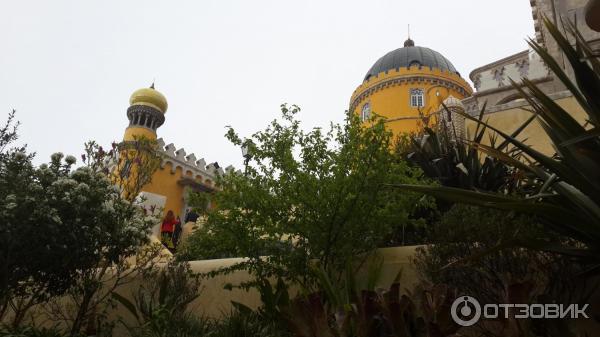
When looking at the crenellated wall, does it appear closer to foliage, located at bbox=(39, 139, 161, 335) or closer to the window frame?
the window frame

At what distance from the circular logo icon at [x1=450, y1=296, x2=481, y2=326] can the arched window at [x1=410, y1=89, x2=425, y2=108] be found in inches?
895

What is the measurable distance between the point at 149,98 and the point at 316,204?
72.1ft

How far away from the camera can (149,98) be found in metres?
25.3

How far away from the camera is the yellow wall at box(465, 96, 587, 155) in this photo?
1143cm

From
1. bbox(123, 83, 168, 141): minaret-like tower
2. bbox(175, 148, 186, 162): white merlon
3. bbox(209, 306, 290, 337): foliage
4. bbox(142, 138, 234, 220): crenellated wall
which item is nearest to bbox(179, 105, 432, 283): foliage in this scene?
bbox(209, 306, 290, 337): foliage

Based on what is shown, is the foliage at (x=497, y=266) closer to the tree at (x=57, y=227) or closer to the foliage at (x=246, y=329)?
the foliage at (x=246, y=329)

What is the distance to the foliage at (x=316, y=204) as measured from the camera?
561cm

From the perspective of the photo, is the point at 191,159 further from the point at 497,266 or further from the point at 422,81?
the point at 497,266

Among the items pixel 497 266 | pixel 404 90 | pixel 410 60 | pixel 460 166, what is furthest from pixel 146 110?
pixel 497 266

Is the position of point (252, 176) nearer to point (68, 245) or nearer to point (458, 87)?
point (68, 245)

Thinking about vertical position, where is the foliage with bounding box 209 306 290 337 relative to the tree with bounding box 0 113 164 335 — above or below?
below

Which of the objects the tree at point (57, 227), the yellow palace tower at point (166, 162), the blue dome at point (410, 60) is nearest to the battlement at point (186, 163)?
the yellow palace tower at point (166, 162)

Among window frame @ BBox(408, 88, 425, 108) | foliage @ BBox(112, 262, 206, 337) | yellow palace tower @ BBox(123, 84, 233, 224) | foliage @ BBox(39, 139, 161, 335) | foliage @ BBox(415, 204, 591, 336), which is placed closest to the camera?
foliage @ BBox(415, 204, 591, 336)

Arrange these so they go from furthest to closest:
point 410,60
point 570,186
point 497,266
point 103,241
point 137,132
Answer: point 410,60 < point 137,132 < point 103,241 < point 497,266 < point 570,186
